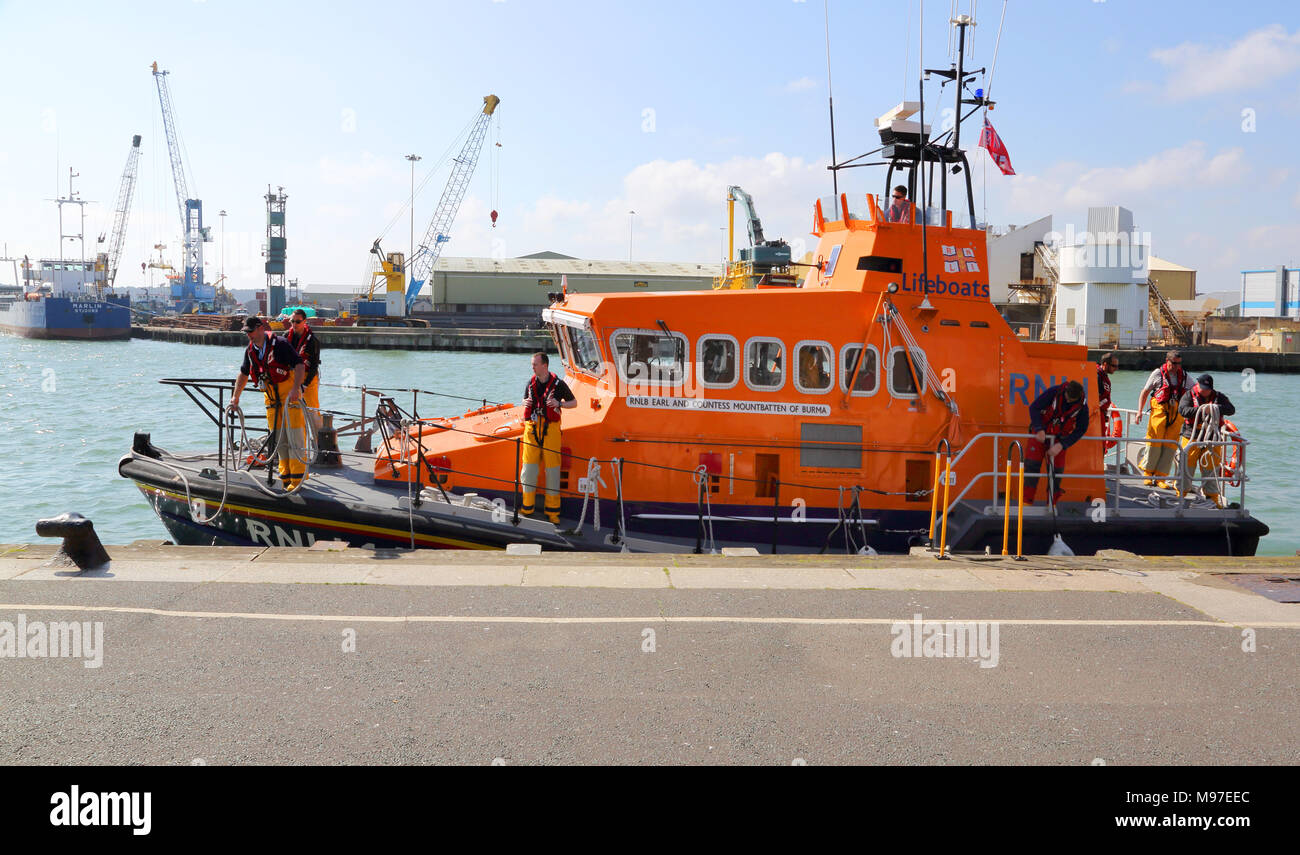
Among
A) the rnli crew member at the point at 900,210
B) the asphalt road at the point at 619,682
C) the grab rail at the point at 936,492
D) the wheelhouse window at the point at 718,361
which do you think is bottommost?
the asphalt road at the point at 619,682

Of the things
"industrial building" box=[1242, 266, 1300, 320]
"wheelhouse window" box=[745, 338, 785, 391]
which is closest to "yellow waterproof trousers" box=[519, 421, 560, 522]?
"wheelhouse window" box=[745, 338, 785, 391]

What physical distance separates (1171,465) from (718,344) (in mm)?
7163

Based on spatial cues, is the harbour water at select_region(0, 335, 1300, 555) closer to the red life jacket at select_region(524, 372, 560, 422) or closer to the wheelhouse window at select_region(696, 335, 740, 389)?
the red life jacket at select_region(524, 372, 560, 422)

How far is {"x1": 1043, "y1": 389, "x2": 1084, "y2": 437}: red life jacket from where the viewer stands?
9.92 metres

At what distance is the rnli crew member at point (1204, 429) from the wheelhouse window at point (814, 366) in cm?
446

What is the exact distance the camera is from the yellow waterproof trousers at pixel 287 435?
32.2 ft

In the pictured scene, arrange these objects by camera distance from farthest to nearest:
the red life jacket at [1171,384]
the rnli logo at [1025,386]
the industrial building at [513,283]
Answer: the industrial building at [513,283], the red life jacket at [1171,384], the rnli logo at [1025,386]

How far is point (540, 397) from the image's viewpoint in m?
9.38

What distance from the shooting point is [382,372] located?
47.3m

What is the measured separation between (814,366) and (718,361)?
1.02 meters

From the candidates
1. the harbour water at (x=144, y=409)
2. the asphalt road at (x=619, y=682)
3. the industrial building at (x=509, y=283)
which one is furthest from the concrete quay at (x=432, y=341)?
the asphalt road at (x=619, y=682)

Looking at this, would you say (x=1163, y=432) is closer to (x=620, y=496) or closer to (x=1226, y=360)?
(x=620, y=496)

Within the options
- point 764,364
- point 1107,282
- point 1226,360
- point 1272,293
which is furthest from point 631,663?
point 1272,293

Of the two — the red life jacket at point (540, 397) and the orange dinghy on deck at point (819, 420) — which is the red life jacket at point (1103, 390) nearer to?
the orange dinghy on deck at point (819, 420)
